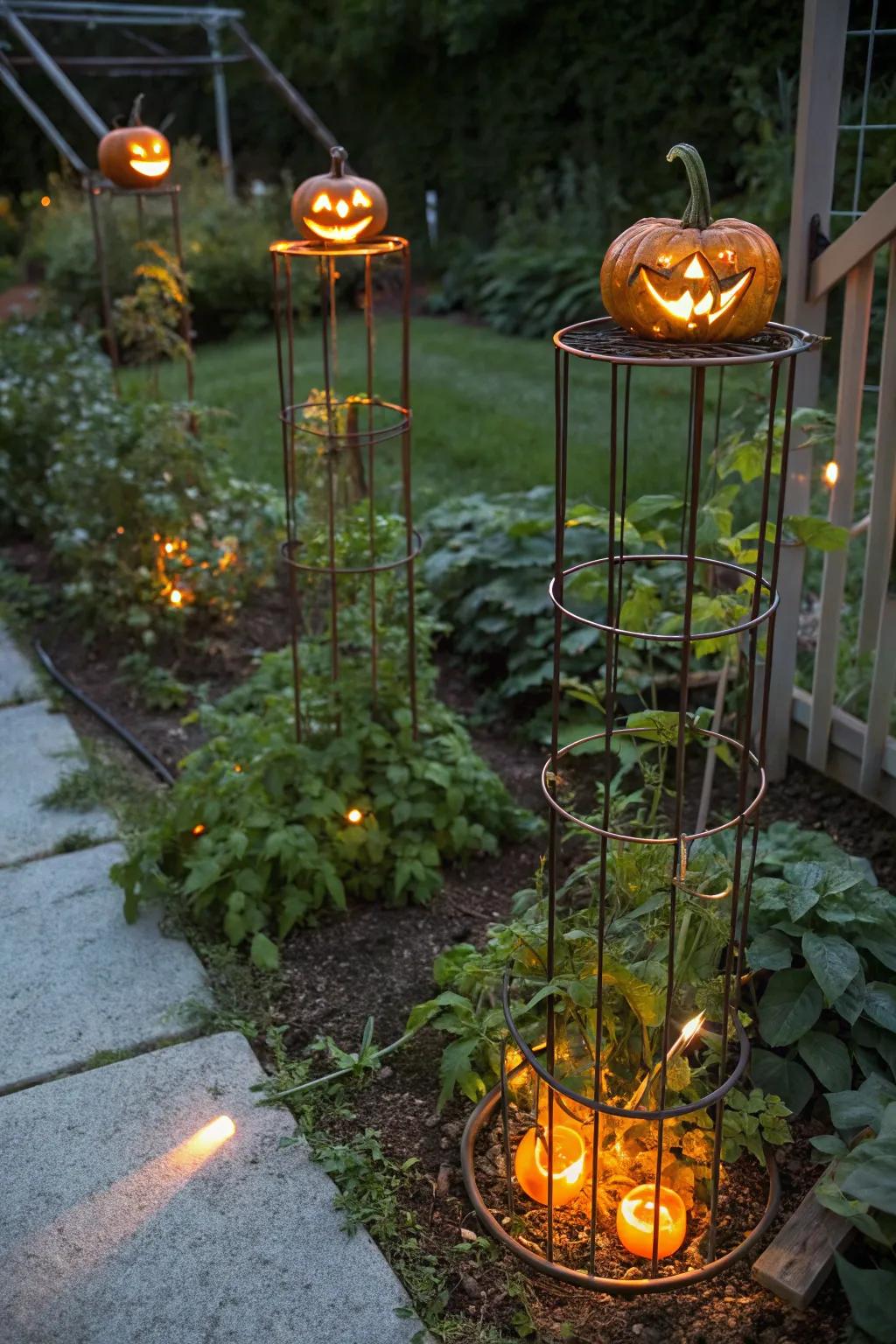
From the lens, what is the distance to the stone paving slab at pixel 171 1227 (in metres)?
2.14

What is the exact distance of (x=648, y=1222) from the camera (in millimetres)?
2203

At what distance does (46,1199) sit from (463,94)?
12.2 metres

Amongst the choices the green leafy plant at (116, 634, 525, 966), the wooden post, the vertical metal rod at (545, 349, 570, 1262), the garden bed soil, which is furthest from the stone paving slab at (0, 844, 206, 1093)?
the wooden post

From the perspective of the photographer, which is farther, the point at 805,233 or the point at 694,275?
the point at 805,233

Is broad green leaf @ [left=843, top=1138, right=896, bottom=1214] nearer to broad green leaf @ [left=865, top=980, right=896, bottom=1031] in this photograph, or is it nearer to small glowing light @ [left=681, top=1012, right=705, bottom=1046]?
small glowing light @ [left=681, top=1012, right=705, bottom=1046]

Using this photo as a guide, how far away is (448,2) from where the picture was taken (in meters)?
11.5

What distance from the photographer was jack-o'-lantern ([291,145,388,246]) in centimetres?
327

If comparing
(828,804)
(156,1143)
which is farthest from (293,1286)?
(828,804)

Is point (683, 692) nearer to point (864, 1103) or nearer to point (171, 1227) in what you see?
Answer: point (864, 1103)

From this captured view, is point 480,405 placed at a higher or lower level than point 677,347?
lower

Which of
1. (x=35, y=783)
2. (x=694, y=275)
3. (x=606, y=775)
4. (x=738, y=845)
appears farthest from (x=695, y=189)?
(x=35, y=783)

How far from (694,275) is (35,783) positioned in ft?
9.40

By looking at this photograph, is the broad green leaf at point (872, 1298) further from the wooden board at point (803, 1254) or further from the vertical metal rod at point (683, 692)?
the vertical metal rod at point (683, 692)

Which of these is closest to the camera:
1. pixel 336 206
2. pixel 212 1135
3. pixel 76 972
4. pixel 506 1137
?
pixel 506 1137
